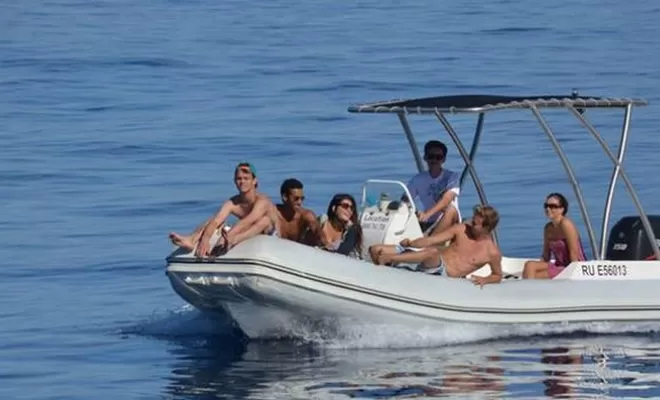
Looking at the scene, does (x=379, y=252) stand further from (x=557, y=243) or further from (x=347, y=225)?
(x=557, y=243)

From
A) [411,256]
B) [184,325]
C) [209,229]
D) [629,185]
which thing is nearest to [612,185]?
[629,185]

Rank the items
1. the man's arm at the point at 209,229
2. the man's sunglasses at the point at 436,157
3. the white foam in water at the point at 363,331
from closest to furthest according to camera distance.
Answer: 1. the man's arm at the point at 209,229
2. the white foam in water at the point at 363,331
3. the man's sunglasses at the point at 436,157

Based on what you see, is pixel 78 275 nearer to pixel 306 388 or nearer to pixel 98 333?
pixel 98 333

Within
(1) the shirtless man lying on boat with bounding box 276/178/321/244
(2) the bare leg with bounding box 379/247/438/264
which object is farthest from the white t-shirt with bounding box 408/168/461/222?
(1) the shirtless man lying on boat with bounding box 276/178/321/244

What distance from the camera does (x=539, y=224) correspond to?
24.7 metres

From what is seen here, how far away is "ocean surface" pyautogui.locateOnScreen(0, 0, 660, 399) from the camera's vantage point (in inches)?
623

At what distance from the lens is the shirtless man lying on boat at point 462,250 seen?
53.8ft

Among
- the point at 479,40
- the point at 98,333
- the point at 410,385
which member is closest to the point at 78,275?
the point at 98,333

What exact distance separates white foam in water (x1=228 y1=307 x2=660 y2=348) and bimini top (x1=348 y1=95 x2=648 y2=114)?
5.79 ft

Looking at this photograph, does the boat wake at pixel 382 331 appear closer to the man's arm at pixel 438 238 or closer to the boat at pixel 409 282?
the boat at pixel 409 282

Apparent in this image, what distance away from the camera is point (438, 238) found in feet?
53.9

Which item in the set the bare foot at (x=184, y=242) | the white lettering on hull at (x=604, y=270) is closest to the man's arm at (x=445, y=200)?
the white lettering on hull at (x=604, y=270)

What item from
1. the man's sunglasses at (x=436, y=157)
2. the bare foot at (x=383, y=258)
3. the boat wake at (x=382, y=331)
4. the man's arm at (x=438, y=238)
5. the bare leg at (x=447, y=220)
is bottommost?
the boat wake at (x=382, y=331)

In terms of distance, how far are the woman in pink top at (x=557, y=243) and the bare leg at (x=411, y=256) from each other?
3.31 ft
